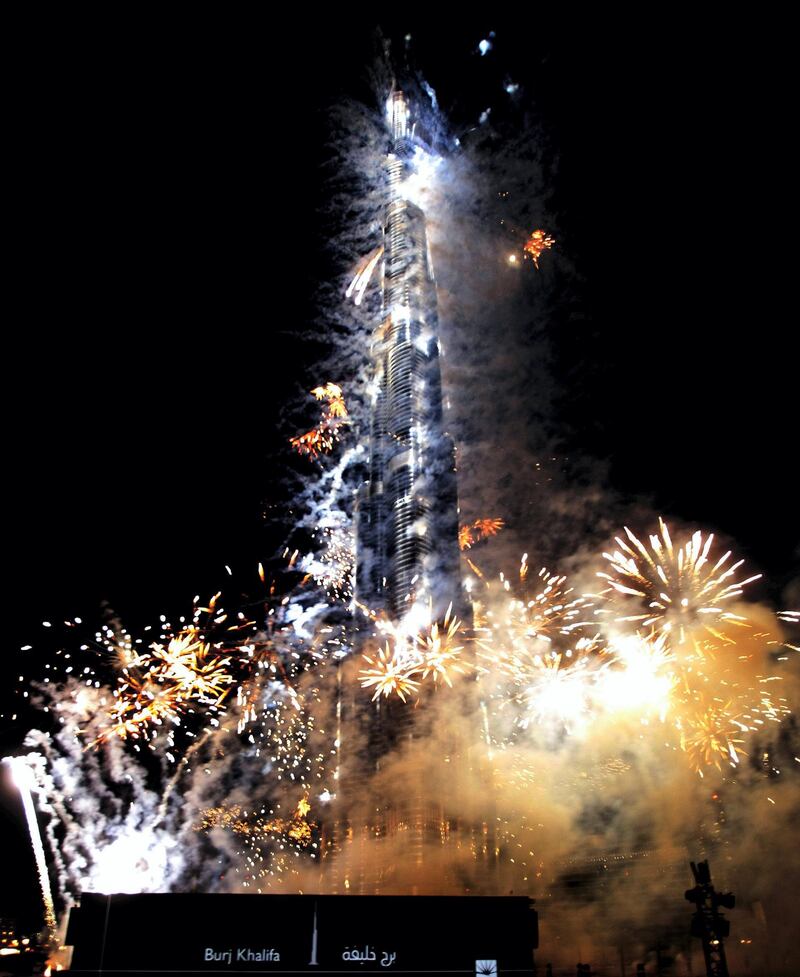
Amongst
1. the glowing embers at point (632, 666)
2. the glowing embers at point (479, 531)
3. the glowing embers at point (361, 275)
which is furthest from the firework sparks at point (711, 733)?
the glowing embers at point (361, 275)

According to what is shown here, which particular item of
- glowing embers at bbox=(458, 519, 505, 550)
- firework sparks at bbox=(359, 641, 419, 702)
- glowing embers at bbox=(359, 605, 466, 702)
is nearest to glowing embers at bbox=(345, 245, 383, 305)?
glowing embers at bbox=(458, 519, 505, 550)

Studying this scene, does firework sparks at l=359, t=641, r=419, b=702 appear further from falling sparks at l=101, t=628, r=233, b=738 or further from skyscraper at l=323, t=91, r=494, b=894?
falling sparks at l=101, t=628, r=233, b=738

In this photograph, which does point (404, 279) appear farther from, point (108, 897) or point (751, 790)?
point (108, 897)

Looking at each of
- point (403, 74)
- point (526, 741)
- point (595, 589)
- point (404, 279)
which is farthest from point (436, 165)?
point (526, 741)

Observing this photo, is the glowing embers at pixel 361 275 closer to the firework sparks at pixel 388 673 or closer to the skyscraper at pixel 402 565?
the skyscraper at pixel 402 565

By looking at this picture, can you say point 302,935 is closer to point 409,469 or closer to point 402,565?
point 402,565
